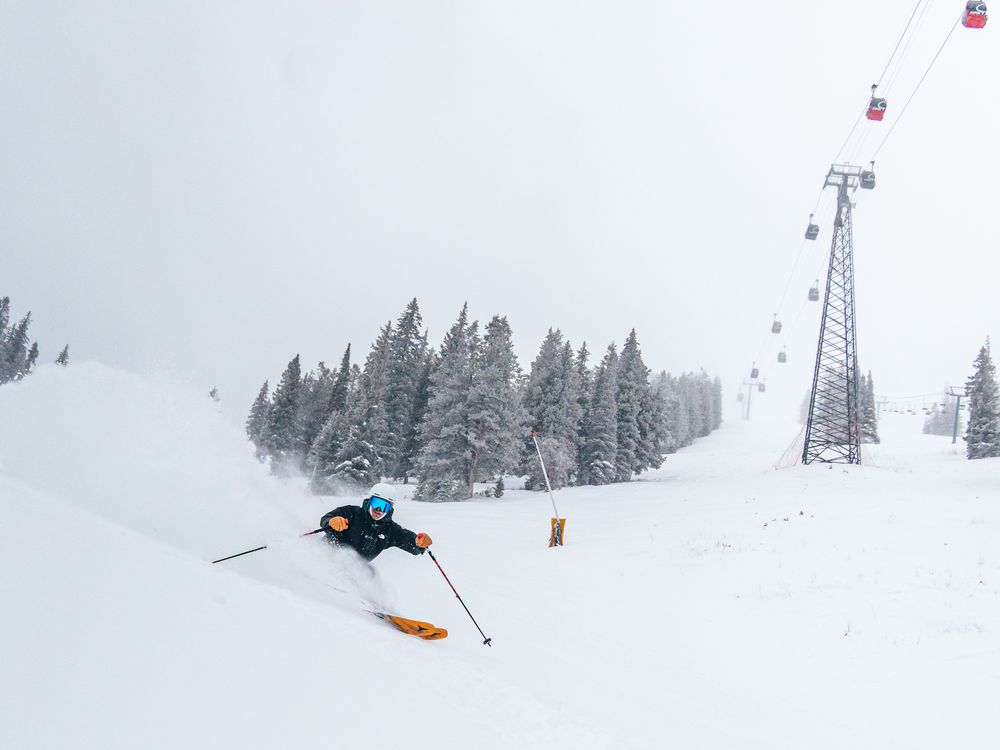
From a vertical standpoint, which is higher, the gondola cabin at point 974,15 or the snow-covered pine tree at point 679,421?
the gondola cabin at point 974,15

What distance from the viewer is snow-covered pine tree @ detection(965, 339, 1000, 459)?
151 ft

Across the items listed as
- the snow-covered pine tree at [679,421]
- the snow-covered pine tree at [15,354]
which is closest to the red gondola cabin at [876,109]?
the snow-covered pine tree at [679,421]

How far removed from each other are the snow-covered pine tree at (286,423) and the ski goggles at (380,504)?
155ft

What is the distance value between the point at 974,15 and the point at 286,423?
53534mm

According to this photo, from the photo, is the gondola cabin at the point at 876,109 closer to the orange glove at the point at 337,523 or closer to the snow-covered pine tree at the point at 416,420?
the orange glove at the point at 337,523

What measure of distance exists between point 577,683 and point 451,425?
3081 centimetres

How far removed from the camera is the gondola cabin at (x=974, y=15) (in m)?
13.2

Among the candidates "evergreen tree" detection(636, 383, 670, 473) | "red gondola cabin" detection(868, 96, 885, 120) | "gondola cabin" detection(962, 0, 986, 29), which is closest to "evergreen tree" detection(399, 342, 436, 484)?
"evergreen tree" detection(636, 383, 670, 473)

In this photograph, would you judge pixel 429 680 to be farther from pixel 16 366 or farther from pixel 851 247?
pixel 16 366

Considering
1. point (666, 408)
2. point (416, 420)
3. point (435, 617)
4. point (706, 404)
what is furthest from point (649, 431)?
point (706, 404)

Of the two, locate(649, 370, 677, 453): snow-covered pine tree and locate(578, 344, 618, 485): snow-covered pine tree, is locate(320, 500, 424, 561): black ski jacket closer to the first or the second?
locate(578, 344, 618, 485): snow-covered pine tree

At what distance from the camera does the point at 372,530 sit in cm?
880

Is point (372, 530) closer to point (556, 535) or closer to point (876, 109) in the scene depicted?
point (556, 535)

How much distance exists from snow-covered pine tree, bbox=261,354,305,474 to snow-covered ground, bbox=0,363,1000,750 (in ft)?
135
